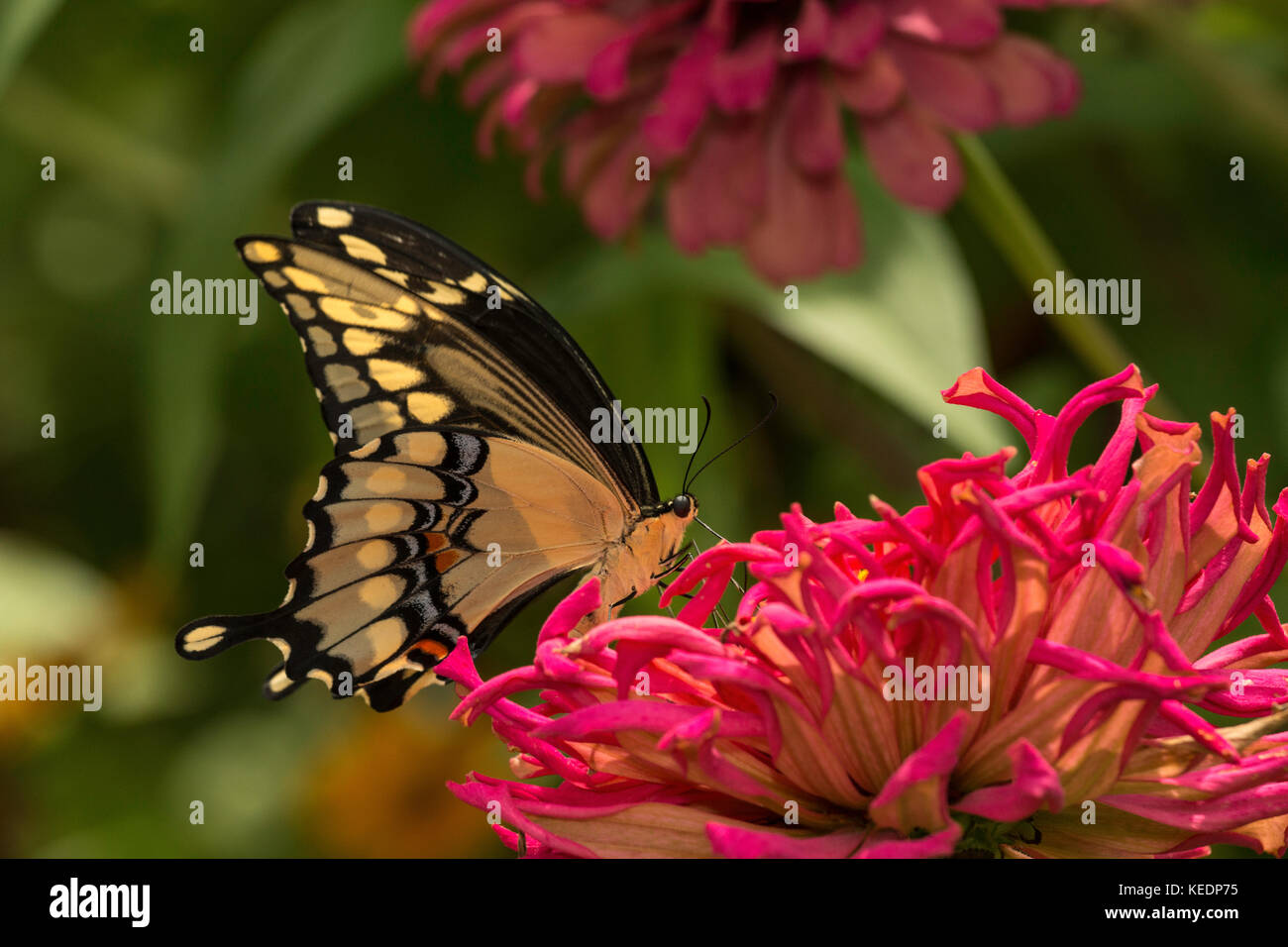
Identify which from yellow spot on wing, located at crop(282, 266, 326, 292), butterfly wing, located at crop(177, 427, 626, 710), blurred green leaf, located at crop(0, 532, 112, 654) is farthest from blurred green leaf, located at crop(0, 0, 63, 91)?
blurred green leaf, located at crop(0, 532, 112, 654)

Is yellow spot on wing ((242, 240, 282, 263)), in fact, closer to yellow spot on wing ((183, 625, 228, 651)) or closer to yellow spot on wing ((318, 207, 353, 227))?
yellow spot on wing ((318, 207, 353, 227))

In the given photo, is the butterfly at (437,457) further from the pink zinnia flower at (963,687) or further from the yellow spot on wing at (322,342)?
the pink zinnia flower at (963,687)

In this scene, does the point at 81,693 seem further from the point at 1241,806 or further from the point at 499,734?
the point at 1241,806

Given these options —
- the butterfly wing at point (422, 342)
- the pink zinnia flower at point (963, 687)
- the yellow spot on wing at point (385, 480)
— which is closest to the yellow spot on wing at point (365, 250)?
the butterfly wing at point (422, 342)

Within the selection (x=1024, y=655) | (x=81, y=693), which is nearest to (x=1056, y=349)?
(x=1024, y=655)

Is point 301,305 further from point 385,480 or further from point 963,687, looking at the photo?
point 963,687
